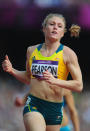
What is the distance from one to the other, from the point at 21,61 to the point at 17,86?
2.04ft

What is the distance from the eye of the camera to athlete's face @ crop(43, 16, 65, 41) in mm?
5539

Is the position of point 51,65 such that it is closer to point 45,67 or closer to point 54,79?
point 45,67

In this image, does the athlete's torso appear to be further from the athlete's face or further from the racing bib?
the athlete's face

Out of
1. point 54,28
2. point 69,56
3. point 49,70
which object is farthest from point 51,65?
point 54,28

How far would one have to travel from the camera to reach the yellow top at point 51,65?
18.0 feet

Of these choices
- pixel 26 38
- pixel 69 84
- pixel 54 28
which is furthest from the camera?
pixel 26 38

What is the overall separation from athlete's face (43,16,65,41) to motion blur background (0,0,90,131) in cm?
391

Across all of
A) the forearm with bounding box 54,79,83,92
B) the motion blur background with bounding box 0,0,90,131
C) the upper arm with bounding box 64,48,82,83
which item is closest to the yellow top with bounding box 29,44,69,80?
the upper arm with bounding box 64,48,82,83

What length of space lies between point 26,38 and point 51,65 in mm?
4818

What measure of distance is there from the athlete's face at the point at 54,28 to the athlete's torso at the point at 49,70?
0.63 feet

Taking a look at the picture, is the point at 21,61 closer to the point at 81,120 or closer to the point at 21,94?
the point at 21,94

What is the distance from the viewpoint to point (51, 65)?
5.47m

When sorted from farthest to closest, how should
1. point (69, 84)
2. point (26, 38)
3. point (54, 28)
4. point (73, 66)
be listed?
point (26, 38) < point (54, 28) < point (73, 66) < point (69, 84)

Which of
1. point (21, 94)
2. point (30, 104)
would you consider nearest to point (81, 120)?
point (21, 94)
